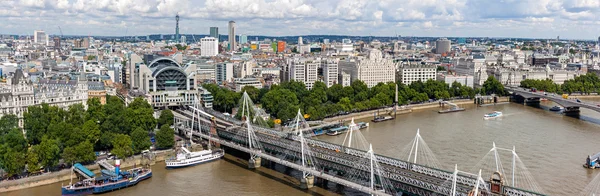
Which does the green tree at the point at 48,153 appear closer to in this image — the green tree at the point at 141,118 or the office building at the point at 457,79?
the green tree at the point at 141,118

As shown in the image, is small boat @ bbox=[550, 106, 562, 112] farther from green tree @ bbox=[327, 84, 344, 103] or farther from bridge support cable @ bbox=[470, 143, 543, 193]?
bridge support cable @ bbox=[470, 143, 543, 193]

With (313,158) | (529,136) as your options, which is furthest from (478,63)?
(313,158)

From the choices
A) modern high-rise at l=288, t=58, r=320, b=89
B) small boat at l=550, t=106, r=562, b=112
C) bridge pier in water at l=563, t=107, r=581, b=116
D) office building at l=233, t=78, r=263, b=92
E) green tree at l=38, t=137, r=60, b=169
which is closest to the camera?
green tree at l=38, t=137, r=60, b=169

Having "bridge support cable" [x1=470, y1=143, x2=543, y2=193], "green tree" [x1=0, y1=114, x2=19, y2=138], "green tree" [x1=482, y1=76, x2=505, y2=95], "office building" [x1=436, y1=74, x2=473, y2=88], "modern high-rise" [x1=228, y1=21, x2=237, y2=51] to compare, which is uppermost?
"modern high-rise" [x1=228, y1=21, x2=237, y2=51]

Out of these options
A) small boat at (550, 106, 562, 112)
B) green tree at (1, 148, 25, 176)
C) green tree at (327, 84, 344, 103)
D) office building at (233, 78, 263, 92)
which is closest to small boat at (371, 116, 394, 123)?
green tree at (327, 84, 344, 103)

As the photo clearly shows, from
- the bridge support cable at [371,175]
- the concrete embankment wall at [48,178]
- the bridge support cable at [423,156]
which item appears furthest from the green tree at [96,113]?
the bridge support cable at [423,156]

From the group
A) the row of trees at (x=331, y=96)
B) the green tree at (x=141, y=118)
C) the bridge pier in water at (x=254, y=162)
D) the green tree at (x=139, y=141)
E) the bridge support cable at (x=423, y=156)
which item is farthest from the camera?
the row of trees at (x=331, y=96)

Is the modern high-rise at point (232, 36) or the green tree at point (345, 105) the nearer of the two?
the green tree at point (345, 105)

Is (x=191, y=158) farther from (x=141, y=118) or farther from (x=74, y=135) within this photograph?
(x=141, y=118)
